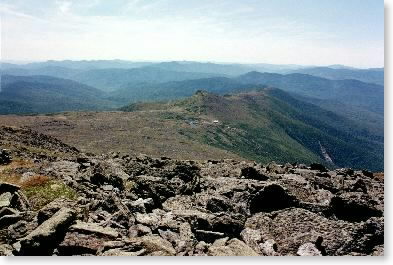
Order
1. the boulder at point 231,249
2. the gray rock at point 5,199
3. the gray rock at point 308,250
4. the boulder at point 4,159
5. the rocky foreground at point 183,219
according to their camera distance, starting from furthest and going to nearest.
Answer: the boulder at point 4,159
the gray rock at point 5,199
the gray rock at point 308,250
the boulder at point 231,249
the rocky foreground at point 183,219

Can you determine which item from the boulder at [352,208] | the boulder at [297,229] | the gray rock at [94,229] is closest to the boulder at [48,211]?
the gray rock at [94,229]

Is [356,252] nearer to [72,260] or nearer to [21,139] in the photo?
[72,260]

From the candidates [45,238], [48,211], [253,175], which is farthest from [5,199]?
[253,175]

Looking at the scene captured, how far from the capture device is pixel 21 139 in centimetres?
7356

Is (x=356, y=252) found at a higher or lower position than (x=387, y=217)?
lower

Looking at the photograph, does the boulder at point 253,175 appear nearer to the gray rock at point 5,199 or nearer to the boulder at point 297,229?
the boulder at point 297,229

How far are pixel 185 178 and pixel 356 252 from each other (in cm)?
2165

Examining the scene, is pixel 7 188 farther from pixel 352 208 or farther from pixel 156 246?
pixel 352 208

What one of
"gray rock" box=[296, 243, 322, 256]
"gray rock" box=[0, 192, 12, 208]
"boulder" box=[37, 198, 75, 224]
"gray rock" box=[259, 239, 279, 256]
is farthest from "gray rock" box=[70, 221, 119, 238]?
"gray rock" box=[296, 243, 322, 256]

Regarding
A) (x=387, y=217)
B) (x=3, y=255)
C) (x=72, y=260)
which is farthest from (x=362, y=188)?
(x=3, y=255)

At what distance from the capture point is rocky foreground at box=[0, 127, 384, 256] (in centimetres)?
1972

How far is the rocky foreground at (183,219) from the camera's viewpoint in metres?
19.7

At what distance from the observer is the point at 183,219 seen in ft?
80.5

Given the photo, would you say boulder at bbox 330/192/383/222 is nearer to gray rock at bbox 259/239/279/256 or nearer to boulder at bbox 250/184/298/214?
boulder at bbox 250/184/298/214
